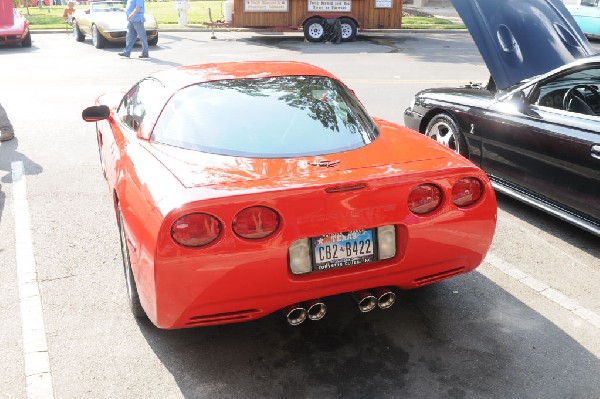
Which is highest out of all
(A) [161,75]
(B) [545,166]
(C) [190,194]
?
(A) [161,75]

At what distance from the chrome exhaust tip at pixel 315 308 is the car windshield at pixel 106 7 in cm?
1776

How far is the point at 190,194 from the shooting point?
2941 mm

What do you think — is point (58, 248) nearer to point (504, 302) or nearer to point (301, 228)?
point (301, 228)

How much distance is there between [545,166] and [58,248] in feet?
12.1

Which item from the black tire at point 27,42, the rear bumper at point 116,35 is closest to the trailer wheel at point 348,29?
the rear bumper at point 116,35

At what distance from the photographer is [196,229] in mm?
2898

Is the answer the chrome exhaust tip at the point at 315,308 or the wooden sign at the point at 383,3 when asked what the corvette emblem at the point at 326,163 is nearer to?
the chrome exhaust tip at the point at 315,308

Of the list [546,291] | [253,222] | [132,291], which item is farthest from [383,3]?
[253,222]

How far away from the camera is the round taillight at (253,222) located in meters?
2.95

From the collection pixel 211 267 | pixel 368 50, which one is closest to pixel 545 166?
pixel 211 267

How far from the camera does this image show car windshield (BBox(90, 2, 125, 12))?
62.3 ft

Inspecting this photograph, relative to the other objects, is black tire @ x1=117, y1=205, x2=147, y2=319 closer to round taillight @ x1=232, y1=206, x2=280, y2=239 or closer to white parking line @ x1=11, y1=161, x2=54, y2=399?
white parking line @ x1=11, y1=161, x2=54, y2=399

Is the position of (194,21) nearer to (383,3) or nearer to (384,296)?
(383,3)

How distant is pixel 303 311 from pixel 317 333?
46cm
